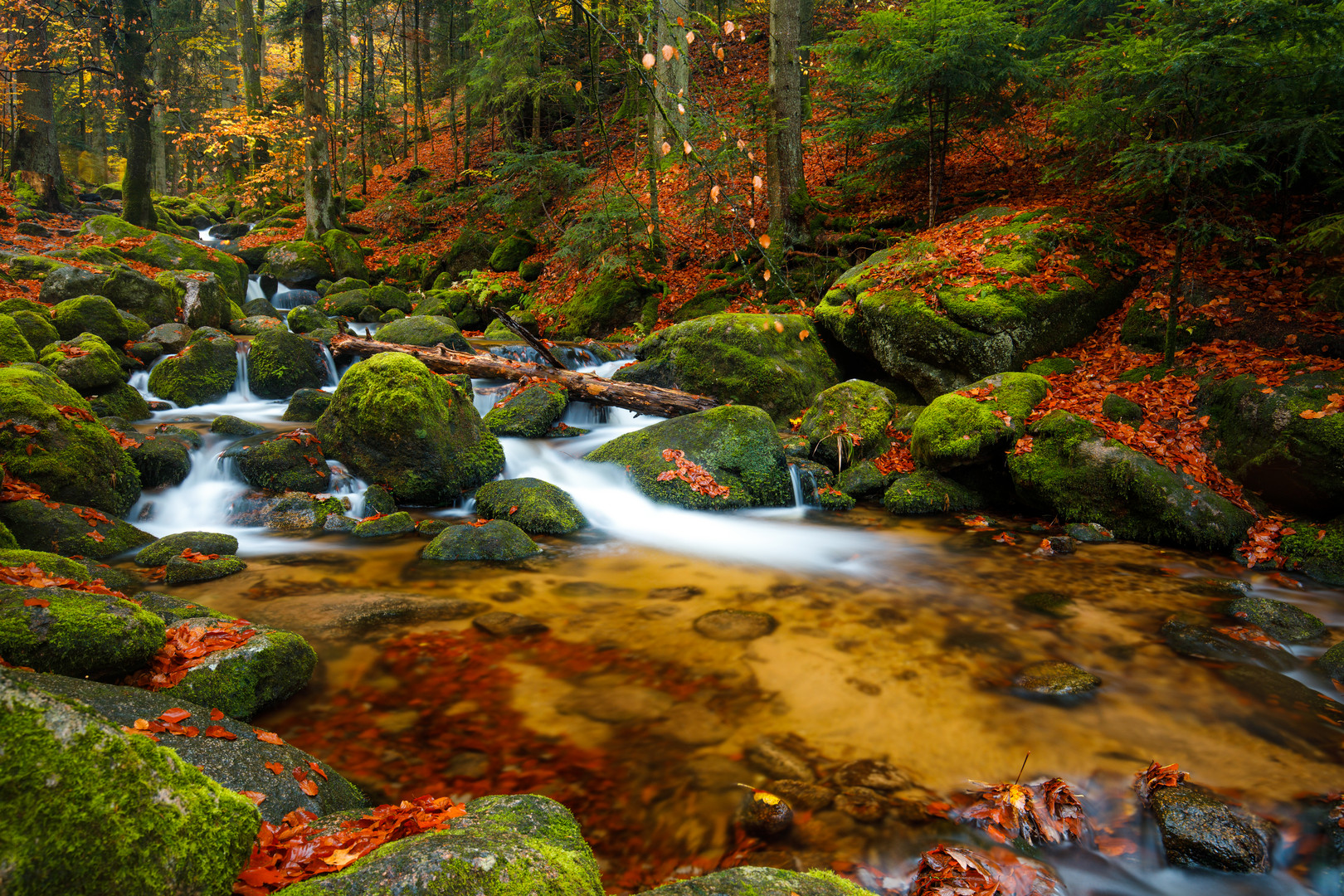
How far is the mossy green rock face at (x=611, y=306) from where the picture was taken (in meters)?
15.3

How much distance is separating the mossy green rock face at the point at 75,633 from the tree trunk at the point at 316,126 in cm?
1855

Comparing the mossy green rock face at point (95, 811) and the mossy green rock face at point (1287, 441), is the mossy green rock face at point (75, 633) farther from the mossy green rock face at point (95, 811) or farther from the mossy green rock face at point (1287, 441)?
the mossy green rock face at point (1287, 441)

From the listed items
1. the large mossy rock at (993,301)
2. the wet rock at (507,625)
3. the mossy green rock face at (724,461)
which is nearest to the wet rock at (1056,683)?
the wet rock at (507,625)

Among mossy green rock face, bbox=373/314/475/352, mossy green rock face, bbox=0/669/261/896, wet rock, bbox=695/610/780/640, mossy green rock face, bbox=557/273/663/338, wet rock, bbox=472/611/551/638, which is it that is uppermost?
mossy green rock face, bbox=557/273/663/338

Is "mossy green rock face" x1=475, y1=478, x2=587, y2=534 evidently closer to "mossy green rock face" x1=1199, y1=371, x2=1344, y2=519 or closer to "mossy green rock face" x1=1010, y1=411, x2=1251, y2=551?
"mossy green rock face" x1=1010, y1=411, x2=1251, y2=551

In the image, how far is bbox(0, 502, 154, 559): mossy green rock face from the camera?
5348 mm

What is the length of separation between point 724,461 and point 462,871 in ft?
23.4

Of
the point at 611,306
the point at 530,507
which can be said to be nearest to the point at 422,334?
the point at 611,306

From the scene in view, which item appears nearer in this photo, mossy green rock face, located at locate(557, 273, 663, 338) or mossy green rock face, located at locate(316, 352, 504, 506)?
mossy green rock face, located at locate(316, 352, 504, 506)

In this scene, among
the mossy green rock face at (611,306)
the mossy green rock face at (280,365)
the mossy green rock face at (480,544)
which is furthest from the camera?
the mossy green rock face at (611,306)

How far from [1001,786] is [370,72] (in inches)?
1251

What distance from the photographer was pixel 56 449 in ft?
20.4

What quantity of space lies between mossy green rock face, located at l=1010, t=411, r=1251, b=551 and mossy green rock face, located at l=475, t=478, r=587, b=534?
507cm

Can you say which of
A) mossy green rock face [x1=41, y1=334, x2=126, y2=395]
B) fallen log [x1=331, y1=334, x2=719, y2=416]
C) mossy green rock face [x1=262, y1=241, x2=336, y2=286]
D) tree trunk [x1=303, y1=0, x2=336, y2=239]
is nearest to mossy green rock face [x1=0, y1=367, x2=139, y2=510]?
mossy green rock face [x1=41, y1=334, x2=126, y2=395]
